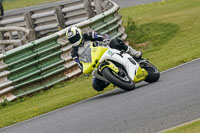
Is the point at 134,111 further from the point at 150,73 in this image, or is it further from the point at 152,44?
the point at 152,44

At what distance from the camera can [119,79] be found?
449 inches

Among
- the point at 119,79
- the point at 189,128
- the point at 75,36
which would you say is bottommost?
the point at 119,79

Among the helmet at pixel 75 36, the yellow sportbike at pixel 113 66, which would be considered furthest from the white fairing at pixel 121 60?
the helmet at pixel 75 36

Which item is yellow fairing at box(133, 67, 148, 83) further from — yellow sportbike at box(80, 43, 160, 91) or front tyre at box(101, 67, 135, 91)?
front tyre at box(101, 67, 135, 91)

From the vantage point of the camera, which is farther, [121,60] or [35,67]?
[35,67]

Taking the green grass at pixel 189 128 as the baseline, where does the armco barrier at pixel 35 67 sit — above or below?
below

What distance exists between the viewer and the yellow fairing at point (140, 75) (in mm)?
11828

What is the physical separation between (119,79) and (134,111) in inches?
80.6

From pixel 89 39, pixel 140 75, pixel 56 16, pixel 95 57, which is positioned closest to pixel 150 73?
pixel 140 75

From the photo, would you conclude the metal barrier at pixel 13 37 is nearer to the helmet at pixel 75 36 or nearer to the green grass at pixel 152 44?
the green grass at pixel 152 44

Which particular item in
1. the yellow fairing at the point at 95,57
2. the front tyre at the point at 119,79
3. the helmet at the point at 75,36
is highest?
the helmet at the point at 75,36

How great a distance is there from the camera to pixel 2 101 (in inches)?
569

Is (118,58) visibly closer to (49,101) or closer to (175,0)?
(49,101)

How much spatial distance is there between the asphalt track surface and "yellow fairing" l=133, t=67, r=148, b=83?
16 cm
